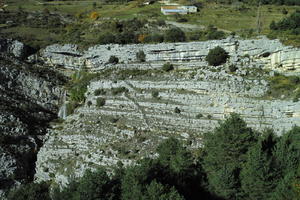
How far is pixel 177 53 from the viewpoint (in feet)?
140

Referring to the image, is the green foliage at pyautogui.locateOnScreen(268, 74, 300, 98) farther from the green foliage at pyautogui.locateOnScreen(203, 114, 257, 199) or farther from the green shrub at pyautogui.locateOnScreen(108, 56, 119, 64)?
the green shrub at pyautogui.locateOnScreen(108, 56, 119, 64)

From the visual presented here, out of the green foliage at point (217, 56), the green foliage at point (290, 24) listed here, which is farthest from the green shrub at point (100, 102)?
the green foliage at point (290, 24)

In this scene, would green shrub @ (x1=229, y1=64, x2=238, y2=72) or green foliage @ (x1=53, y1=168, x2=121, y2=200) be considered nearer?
green foliage @ (x1=53, y1=168, x2=121, y2=200)

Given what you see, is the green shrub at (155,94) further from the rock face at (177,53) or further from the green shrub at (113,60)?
the green shrub at (113,60)

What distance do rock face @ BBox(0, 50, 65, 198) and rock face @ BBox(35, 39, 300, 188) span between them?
198 centimetres

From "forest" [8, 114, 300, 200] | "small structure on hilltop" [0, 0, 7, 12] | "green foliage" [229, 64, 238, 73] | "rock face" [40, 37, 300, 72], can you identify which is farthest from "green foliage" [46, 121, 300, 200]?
"small structure on hilltop" [0, 0, 7, 12]

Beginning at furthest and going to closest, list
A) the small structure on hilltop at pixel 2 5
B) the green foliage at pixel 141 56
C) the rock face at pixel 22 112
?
the small structure on hilltop at pixel 2 5, the green foliage at pixel 141 56, the rock face at pixel 22 112

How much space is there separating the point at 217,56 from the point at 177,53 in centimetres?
645

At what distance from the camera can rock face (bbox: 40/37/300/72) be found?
3578 centimetres

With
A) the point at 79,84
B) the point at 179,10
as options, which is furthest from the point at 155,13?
the point at 79,84

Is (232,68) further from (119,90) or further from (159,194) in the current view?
(159,194)

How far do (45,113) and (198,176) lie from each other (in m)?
27.8

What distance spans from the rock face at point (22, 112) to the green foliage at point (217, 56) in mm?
26106

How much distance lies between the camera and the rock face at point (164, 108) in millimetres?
32781
